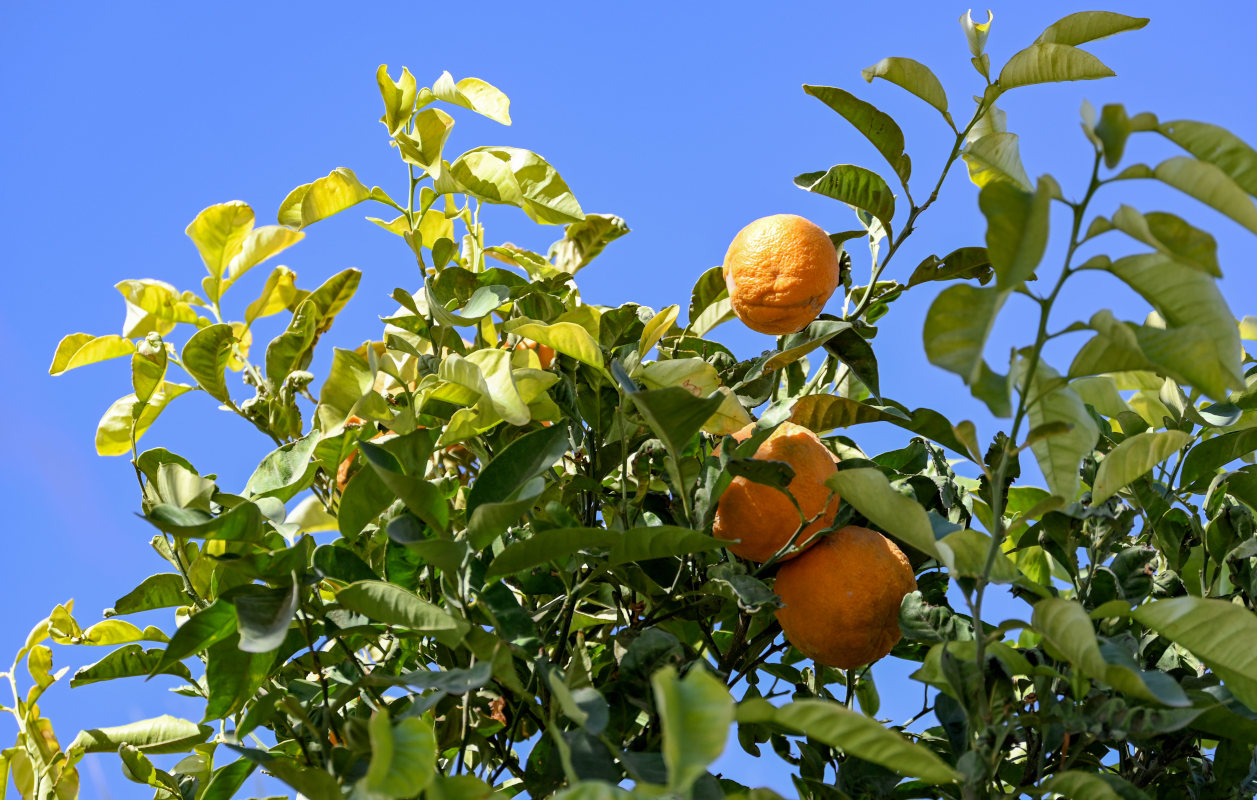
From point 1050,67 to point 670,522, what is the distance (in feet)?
2.07

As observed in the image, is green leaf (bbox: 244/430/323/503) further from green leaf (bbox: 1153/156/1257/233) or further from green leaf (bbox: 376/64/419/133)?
green leaf (bbox: 1153/156/1257/233)

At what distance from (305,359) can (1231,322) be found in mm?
945

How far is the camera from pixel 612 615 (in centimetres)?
130

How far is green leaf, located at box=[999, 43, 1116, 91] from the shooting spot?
3.84 feet

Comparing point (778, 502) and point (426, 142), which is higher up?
point (426, 142)

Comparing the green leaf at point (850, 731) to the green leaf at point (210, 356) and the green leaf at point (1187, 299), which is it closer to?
the green leaf at point (1187, 299)

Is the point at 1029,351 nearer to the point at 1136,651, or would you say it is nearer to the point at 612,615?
the point at 1136,651

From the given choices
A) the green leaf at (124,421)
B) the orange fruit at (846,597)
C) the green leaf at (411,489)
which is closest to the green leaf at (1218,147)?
the orange fruit at (846,597)

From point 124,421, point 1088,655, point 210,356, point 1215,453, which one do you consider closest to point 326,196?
point 210,356

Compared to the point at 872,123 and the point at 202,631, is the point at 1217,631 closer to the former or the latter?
the point at 872,123

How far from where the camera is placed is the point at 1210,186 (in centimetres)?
76

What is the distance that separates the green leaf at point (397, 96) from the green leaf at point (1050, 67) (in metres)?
0.66

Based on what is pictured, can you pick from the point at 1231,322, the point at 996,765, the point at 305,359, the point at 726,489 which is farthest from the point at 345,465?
the point at 1231,322

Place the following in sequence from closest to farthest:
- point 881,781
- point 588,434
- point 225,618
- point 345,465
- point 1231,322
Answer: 1. point 1231,322
2. point 225,618
3. point 881,781
4. point 588,434
5. point 345,465
